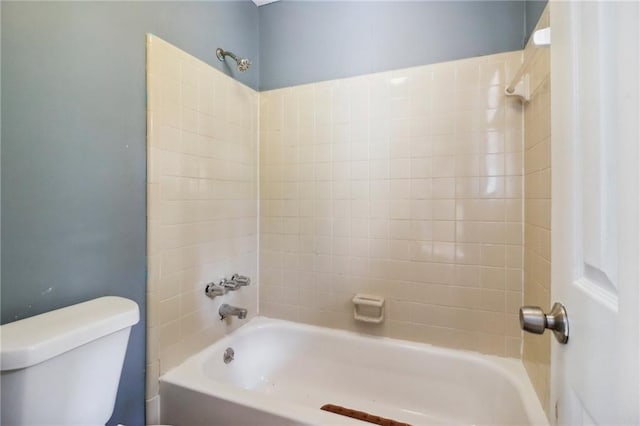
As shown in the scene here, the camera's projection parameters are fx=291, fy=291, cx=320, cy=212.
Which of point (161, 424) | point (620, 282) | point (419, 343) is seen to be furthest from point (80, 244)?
point (419, 343)

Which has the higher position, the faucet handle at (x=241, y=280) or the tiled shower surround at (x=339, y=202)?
the tiled shower surround at (x=339, y=202)

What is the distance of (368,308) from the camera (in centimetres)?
Result: 168

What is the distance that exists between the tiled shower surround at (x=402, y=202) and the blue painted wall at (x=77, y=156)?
0.82 m

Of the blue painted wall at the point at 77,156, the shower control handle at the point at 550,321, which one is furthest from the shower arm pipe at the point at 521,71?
the blue painted wall at the point at 77,156

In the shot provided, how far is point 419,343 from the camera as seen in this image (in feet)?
5.25

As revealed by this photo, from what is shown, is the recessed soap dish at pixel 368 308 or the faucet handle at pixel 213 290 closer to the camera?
the faucet handle at pixel 213 290

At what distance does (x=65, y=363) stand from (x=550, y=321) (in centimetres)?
114

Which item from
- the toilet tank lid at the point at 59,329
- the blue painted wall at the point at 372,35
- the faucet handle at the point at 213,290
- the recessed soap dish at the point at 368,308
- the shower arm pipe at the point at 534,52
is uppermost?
the blue painted wall at the point at 372,35

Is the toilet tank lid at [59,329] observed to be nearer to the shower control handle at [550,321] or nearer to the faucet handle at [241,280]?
the faucet handle at [241,280]

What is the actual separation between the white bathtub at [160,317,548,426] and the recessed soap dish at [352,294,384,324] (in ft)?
0.41

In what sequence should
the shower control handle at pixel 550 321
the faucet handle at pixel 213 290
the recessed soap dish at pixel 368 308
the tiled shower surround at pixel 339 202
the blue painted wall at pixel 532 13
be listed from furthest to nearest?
the recessed soap dish at pixel 368 308 → the faucet handle at pixel 213 290 → the tiled shower surround at pixel 339 202 → the blue painted wall at pixel 532 13 → the shower control handle at pixel 550 321

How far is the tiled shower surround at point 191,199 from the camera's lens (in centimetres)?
126

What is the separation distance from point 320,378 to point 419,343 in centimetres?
62

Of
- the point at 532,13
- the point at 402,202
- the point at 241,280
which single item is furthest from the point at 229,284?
the point at 532,13
